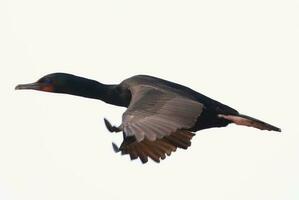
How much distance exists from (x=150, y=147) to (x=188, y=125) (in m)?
→ 1.94

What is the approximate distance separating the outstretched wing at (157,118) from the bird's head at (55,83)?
1520 mm

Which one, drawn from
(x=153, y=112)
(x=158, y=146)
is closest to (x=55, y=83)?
(x=158, y=146)

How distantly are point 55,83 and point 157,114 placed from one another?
3.97 meters

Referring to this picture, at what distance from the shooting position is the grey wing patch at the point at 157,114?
1487 cm

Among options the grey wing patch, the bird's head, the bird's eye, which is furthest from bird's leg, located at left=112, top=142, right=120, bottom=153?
the bird's eye

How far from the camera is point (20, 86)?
19.4 metres

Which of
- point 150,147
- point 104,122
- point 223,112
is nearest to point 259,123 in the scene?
point 223,112

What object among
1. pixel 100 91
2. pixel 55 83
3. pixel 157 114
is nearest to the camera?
pixel 157 114

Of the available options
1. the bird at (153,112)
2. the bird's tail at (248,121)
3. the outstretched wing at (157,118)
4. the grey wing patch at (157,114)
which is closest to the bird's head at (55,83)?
the bird at (153,112)

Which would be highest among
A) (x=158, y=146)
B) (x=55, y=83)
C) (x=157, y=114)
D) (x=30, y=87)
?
(x=157, y=114)

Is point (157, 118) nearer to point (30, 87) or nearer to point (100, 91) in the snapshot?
point (100, 91)

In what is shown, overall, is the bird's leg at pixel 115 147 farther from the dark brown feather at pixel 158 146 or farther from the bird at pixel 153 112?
the dark brown feather at pixel 158 146

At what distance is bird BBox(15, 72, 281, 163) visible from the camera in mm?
15203

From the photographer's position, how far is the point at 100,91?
746 inches
